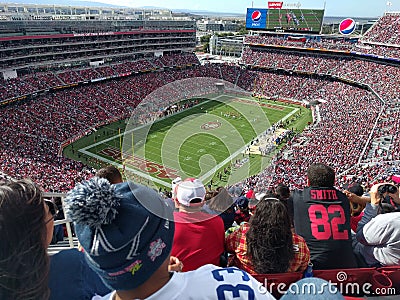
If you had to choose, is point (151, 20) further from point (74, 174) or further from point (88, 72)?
point (74, 174)

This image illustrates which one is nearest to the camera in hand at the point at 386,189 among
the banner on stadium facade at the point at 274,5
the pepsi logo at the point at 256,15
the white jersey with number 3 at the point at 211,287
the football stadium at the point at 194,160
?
the football stadium at the point at 194,160

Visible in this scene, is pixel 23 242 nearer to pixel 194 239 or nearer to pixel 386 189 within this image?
pixel 194 239

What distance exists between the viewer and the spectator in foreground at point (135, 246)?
1.34 metres

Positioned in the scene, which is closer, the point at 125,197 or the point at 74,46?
the point at 125,197

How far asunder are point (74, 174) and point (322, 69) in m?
36.8

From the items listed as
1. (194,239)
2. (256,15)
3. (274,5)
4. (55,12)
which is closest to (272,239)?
(194,239)

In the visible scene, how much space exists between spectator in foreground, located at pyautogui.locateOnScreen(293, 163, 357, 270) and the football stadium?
14mm

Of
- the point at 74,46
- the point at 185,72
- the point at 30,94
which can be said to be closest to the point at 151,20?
the point at 185,72

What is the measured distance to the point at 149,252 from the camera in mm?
1408

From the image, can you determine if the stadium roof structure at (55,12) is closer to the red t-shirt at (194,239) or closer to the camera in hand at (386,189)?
the red t-shirt at (194,239)

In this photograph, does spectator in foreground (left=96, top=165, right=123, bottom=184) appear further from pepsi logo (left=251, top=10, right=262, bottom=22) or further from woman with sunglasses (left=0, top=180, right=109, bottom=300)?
pepsi logo (left=251, top=10, right=262, bottom=22)

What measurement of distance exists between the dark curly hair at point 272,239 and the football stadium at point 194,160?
0.01 metres

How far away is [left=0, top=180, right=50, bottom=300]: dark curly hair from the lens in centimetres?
142

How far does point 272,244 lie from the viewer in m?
2.49
